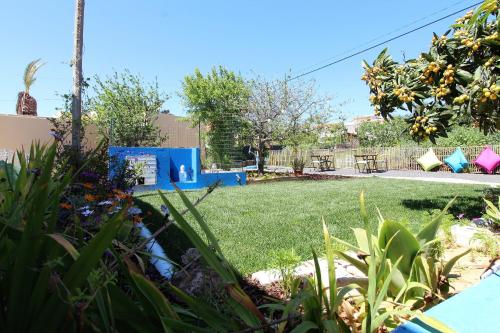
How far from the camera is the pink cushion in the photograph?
1692 centimetres

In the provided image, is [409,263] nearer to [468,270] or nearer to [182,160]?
[468,270]

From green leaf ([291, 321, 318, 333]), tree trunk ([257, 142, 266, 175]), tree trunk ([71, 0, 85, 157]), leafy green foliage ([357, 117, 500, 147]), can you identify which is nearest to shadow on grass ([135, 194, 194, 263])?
A: green leaf ([291, 321, 318, 333])

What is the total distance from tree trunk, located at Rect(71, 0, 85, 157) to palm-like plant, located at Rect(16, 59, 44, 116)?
14068mm

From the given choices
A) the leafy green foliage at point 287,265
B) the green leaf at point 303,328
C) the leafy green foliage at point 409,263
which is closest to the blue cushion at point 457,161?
the leafy green foliage at point 409,263

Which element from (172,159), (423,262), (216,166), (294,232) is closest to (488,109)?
(294,232)

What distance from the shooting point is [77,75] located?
7.50 m

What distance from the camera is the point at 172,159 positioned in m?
13.2

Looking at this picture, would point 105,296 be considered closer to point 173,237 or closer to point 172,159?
point 173,237

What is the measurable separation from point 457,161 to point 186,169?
13794 mm

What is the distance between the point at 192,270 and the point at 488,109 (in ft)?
14.3

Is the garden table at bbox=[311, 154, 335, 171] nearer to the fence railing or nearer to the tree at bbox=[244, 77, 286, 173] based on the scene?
the fence railing

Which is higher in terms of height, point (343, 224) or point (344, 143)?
point (344, 143)

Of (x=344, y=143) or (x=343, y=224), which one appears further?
(x=344, y=143)

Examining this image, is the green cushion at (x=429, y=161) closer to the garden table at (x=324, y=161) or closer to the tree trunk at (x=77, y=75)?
the garden table at (x=324, y=161)
